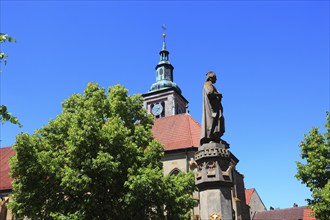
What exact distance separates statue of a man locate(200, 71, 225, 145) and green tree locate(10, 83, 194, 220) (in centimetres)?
690

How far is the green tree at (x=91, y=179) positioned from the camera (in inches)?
595

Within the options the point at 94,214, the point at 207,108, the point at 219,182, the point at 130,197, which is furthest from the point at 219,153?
the point at 94,214

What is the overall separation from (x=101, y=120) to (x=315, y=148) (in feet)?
41.7

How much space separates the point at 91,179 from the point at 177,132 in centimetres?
1553

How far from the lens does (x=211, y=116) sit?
8.59m

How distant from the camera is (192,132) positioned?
2939 centimetres

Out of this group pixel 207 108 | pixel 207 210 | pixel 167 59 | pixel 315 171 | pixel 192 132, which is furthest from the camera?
pixel 167 59

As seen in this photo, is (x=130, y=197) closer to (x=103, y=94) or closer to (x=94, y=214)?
(x=94, y=214)

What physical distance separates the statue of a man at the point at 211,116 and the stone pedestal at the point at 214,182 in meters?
0.29

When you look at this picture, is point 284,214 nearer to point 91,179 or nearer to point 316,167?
point 316,167

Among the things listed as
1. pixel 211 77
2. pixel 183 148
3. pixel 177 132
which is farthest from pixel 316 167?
pixel 211 77

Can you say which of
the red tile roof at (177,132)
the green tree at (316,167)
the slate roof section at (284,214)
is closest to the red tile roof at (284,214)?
the slate roof section at (284,214)

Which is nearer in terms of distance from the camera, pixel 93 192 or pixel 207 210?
pixel 207 210

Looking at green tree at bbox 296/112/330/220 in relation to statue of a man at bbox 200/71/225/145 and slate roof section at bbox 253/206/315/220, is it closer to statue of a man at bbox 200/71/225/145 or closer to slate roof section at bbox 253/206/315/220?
statue of a man at bbox 200/71/225/145
